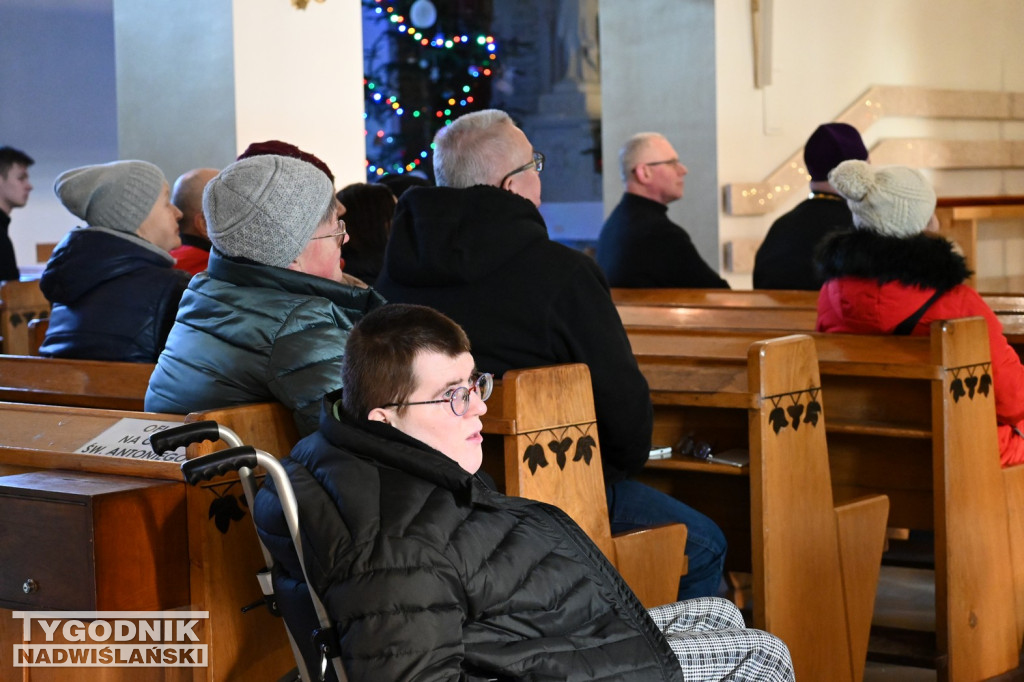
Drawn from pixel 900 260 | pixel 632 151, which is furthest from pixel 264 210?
pixel 632 151

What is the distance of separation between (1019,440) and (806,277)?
83.2 inches

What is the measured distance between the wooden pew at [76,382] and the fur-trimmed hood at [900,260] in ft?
6.38

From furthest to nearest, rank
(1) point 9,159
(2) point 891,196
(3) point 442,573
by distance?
(1) point 9,159, (2) point 891,196, (3) point 442,573

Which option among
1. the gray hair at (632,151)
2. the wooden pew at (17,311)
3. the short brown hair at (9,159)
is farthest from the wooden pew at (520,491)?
the short brown hair at (9,159)

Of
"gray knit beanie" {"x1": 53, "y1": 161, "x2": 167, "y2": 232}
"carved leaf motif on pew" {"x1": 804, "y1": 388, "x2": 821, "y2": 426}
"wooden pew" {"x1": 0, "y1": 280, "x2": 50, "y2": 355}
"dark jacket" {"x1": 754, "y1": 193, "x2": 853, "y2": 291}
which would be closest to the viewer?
"carved leaf motif on pew" {"x1": 804, "y1": 388, "x2": 821, "y2": 426}

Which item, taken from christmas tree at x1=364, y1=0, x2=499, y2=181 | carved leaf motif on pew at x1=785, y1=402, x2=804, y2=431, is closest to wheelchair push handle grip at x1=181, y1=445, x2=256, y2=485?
carved leaf motif on pew at x1=785, y1=402, x2=804, y2=431

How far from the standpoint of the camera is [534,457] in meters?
2.57

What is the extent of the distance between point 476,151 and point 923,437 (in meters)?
1.33

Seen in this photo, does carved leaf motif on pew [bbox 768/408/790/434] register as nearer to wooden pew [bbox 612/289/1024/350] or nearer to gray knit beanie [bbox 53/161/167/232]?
wooden pew [bbox 612/289/1024/350]

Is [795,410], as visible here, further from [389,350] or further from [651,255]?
[651,255]

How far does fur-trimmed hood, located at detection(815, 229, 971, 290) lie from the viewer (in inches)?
134

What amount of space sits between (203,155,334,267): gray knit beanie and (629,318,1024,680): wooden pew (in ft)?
3.44

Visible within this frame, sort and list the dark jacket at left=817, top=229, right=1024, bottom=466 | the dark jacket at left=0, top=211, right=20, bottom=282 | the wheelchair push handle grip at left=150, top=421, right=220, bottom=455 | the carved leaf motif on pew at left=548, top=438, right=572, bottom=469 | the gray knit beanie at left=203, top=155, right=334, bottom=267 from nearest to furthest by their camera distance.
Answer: the wheelchair push handle grip at left=150, top=421, right=220, bottom=455 → the gray knit beanie at left=203, top=155, right=334, bottom=267 → the carved leaf motif on pew at left=548, top=438, right=572, bottom=469 → the dark jacket at left=817, top=229, right=1024, bottom=466 → the dark jacket at left=0, top=211, right=20, bottom=282

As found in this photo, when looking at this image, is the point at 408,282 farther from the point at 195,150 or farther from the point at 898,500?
the point at 195,150
